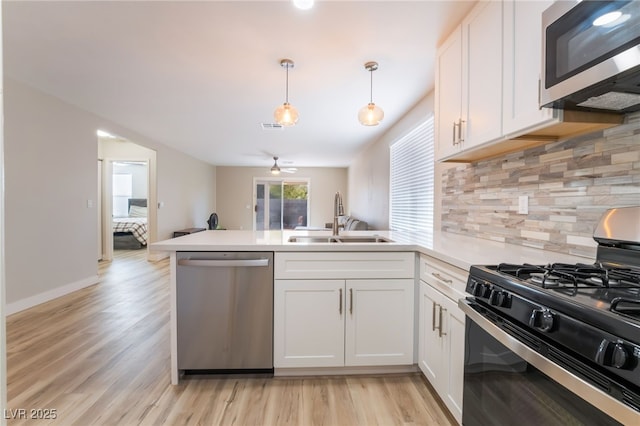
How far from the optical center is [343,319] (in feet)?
6.19

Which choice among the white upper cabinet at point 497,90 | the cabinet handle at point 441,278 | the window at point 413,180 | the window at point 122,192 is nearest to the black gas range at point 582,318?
the cabinet handle at point 441,278

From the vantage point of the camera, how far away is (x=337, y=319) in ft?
6.18

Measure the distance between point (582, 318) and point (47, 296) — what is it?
15.4 feet

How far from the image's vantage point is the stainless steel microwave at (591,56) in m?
0.86

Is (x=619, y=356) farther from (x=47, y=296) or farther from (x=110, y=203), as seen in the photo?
(x=110, y=203)

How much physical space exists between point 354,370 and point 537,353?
141 cm

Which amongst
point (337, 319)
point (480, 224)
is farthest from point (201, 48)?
point (480, 224)

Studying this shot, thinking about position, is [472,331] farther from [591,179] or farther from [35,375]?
[35,375]

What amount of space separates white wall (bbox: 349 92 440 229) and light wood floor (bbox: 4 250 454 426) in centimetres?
173

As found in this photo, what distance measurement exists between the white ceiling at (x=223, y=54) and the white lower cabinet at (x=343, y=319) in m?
1.58

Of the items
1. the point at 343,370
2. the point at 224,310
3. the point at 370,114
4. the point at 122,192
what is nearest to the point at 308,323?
the point at 343,370

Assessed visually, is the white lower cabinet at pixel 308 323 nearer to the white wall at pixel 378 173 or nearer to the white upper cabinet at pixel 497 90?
the white upper cabinet at pixel 497 90

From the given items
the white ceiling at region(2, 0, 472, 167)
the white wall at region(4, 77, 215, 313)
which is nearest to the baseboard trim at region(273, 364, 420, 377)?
the white ceiling at region(2, 0, 472, 167)

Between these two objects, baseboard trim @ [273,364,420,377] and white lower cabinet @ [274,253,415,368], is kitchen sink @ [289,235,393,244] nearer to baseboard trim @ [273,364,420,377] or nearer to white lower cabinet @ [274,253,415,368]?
white lower cabinet @ [274,253,415,368]
